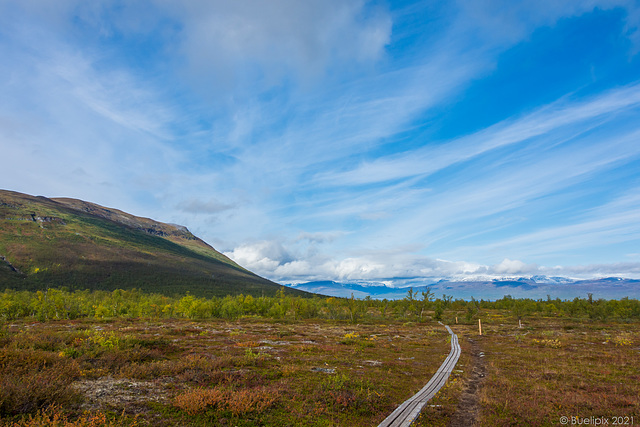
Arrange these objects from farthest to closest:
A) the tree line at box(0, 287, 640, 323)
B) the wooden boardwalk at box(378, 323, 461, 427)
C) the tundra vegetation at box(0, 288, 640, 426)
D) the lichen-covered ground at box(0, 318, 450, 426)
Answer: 1. the tree line at box(0, 287, 640, 323)
2. the wooden boardwalk at box(378, 323, 461, 427)
3. the tundra vegetation at box(0, 288, 640, 426)
4. the lichen-covered ground at box(0, 318, 450, 426)

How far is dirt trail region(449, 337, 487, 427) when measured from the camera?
12.8 metres

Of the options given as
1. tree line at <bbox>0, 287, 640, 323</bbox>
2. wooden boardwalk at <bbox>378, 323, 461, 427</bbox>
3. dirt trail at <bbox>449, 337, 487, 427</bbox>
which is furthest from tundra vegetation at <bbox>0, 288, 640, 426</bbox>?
tree line at <bbox>0, 287, 640, 323</bbox>

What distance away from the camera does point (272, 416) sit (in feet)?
38.5

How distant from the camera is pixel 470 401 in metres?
15.7

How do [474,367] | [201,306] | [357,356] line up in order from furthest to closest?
[201,306] → [357,356] → [474,367]

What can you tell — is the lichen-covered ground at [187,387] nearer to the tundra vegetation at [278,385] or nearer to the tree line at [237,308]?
the tundra vegetation at [278,385]

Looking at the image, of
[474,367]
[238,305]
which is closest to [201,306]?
[238,305]

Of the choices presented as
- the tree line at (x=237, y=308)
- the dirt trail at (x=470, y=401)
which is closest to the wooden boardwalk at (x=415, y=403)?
the dirt trail at (x=470, y=401)

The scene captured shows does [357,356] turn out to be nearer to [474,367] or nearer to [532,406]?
[474,367]

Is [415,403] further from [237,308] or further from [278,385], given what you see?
[237,308]

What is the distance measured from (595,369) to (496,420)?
18866 millimetres

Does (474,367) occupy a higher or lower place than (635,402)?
lower

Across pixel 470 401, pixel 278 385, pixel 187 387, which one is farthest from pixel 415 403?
pixel 187 387

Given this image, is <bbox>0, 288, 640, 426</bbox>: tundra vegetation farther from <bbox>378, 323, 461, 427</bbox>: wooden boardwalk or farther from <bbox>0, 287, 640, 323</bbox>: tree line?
<bbox>0, 287, 640, 323</bbox>: tree line
